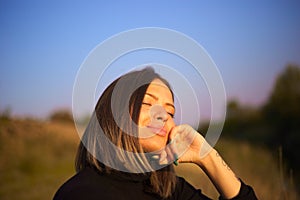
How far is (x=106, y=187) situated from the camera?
1.95 meters

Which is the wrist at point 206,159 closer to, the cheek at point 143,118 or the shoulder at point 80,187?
the cheek at point 143,118

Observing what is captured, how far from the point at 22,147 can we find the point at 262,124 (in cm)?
2163

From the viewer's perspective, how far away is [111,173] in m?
2.06

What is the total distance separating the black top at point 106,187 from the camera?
1840 millimetres

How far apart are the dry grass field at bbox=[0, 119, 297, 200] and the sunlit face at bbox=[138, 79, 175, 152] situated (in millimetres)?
4765

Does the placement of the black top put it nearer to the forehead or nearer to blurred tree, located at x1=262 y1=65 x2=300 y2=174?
the forehead

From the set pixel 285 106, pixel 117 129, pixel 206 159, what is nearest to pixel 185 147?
pixel 206 159

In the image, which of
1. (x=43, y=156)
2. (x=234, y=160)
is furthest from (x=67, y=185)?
(x=234, y=160)

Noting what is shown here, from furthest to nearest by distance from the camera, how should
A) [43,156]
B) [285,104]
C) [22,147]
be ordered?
1. [285,104]
2. [43,156]
3. [22,147]

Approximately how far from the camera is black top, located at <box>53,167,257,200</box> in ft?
6.04

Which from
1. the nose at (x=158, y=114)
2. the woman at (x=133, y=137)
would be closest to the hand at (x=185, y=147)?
the woman at (x=133, y=137)

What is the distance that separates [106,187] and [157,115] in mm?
484

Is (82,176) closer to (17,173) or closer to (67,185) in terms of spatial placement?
(67,185)

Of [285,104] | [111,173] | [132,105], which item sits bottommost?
[285,104]
